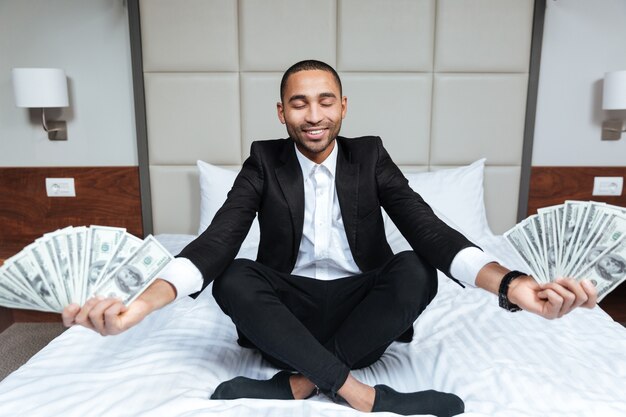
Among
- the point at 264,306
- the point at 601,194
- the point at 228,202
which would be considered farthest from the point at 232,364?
the point at 601,194

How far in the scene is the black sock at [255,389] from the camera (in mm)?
1114

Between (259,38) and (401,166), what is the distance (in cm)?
91

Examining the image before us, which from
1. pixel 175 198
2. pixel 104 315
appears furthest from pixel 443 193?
pixel 104 315

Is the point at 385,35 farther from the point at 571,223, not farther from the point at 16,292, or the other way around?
the point at 16,292

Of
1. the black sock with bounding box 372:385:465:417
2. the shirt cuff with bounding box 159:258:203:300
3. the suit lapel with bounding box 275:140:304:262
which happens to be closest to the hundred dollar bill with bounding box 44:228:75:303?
the shirt cuff with bounding box 159:258:203:300

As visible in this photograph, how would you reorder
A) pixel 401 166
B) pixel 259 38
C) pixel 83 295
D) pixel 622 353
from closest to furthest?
1. pixel 83 295
2. pixel 622 353
3. pixel 259 38
4. pixel 401 166

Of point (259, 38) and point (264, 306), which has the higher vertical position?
point (259, 38)

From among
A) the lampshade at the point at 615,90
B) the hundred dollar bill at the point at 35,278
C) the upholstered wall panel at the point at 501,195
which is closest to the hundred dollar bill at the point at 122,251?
the hundred dollar bill at the point at 35,278

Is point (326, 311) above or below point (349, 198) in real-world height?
below

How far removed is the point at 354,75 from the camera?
2.32m

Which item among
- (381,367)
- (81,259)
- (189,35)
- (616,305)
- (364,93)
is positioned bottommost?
(616,305)

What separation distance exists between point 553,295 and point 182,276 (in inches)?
31.0

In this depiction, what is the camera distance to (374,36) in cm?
228

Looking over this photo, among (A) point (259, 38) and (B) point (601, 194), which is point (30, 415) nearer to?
(A) point (259, 38)
